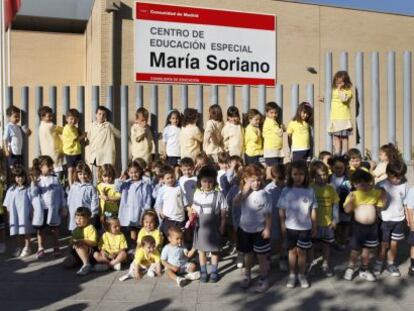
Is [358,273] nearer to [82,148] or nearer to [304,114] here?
[304,114]

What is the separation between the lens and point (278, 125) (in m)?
8.88

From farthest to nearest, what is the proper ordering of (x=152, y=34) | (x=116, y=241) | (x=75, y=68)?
(x=75, y=68) → (x=152, y=34) → (x=116, y=241)

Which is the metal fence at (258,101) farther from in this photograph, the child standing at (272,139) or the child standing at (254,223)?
the child standing at (254,223)

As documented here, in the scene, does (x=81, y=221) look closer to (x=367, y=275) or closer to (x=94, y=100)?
(x=94, y=100)

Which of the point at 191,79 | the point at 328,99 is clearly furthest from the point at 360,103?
the point at 191,79

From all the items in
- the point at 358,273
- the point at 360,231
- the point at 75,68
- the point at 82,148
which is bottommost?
the point at 358,273

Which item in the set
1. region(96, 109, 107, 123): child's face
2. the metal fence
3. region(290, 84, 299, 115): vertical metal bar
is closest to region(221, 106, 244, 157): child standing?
the metal fence

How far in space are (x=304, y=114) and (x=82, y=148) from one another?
138 inches

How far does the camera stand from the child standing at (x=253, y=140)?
878 centimetres

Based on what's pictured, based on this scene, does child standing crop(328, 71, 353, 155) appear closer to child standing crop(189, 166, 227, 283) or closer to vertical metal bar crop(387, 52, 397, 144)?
vertical metal bar crop(387, 52, 397, 144)

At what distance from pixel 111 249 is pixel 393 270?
3388 mm

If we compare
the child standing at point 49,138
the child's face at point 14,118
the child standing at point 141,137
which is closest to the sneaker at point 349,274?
the child standing at point 141,137

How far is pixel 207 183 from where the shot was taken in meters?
6.49

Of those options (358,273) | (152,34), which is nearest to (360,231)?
(358,273)
